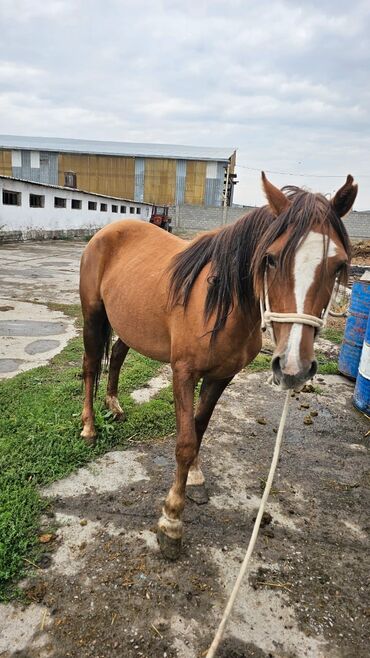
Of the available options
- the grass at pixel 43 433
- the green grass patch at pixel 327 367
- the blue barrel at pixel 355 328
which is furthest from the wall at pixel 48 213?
the blue barrel at pixel 355 328

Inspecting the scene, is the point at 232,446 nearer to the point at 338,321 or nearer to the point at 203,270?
the point at 203,270

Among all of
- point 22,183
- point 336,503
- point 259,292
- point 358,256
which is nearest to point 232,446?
point 336,503

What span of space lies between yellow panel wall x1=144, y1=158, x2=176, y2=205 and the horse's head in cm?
3722

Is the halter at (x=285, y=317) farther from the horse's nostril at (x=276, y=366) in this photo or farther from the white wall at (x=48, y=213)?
the white wall at (x=48, y=213)

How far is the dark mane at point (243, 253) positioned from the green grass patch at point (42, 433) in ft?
4.91

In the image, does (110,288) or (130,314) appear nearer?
(130,314)

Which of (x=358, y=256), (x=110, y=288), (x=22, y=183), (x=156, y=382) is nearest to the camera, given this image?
(x=110, y=288)

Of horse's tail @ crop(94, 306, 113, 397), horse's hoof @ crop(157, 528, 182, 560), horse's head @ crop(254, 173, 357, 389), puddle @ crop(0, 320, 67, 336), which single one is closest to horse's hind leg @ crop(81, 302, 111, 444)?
horse's tail @ crop(94, 306, 113, 397)

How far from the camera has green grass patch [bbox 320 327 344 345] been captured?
20.3ft

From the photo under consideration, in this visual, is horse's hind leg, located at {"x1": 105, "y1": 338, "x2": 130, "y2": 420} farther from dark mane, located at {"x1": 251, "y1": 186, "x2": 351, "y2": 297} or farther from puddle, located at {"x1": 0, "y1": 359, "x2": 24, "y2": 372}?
dark mane, located at {"x1": 251, "y1": 186, "x2": 351, "y2": 297}

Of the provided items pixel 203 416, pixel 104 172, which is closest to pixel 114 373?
pixel 203 416

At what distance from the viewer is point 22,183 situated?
1784 cm

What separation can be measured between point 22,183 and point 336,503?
19399 mm

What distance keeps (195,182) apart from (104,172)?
30.0 ft
